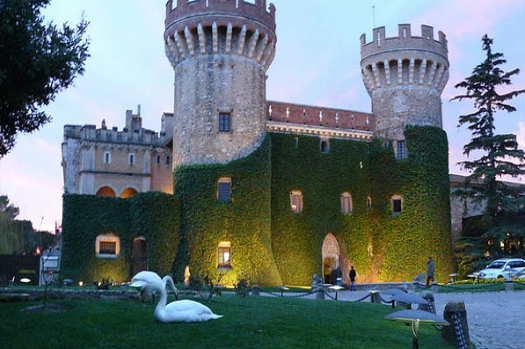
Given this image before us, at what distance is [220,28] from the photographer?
31.3 m

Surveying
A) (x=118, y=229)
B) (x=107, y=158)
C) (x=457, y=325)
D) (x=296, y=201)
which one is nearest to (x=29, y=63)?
(x=457, y=325)

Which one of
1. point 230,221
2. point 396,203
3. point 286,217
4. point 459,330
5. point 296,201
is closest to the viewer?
point 459,330

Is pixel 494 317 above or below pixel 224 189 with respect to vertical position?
below

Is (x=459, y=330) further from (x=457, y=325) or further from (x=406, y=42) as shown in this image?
(x=406, y=42)

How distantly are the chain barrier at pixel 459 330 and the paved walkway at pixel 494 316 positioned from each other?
0.87 meters

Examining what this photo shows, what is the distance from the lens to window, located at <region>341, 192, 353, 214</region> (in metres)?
35.3

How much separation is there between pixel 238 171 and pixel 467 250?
14.7 meters

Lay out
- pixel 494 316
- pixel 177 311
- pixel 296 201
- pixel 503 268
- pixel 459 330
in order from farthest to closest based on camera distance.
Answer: pixel 296 201
pixel 503 268
pixel 494 316
pixel 459 330
pixel 177 311

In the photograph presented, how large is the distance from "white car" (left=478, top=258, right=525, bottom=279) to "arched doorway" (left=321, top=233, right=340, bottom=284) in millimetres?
7602

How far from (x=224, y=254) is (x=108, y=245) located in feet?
18.4

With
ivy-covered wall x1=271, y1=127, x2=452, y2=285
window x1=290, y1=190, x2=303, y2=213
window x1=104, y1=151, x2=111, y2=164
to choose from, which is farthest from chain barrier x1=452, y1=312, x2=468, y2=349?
window x1=104, y1=151, x2=111, y2=164

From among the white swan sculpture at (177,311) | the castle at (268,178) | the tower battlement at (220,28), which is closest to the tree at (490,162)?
the castle at (268,178)

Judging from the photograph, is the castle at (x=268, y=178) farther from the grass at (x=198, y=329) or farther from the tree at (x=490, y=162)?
the grass at (x=198, y=329)

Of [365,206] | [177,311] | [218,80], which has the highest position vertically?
[218,80]
